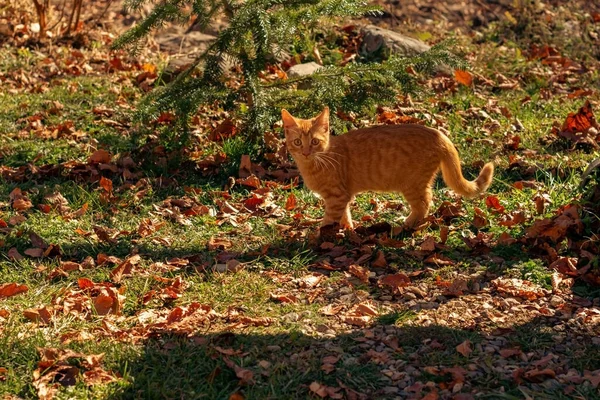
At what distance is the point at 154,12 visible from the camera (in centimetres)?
740

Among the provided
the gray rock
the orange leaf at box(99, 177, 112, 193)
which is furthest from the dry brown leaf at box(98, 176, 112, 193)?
the gray rock

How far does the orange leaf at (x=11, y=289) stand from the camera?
535 centimetres

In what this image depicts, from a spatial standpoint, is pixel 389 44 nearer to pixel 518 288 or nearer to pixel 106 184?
pixel 106 184

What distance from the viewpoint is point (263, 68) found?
7555 mm

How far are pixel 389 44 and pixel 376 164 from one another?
374 centimetres

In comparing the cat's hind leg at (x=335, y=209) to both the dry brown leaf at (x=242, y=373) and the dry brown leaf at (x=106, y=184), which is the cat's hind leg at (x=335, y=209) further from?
the dry brown leaf at (x=242, y=373)

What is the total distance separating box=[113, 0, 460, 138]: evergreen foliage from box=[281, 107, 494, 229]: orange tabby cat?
3.36ft

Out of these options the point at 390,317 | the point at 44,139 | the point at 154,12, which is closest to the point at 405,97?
the point at 154,12

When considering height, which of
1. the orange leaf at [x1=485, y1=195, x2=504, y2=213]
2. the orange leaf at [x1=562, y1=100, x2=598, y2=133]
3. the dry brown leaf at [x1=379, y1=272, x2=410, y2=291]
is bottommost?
the dry brown leaf at [x1=379, y1=272, x2=410, y2=291]

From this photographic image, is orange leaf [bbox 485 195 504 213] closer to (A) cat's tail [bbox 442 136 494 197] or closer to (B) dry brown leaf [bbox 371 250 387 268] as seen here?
(A) cat's tail [bbox 442 136 494 197]

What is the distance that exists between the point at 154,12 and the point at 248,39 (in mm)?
834

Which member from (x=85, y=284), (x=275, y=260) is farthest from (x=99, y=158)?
(x=275, y=260)

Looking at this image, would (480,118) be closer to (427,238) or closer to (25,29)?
(427,238)

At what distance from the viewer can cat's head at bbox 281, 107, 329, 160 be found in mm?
6285
